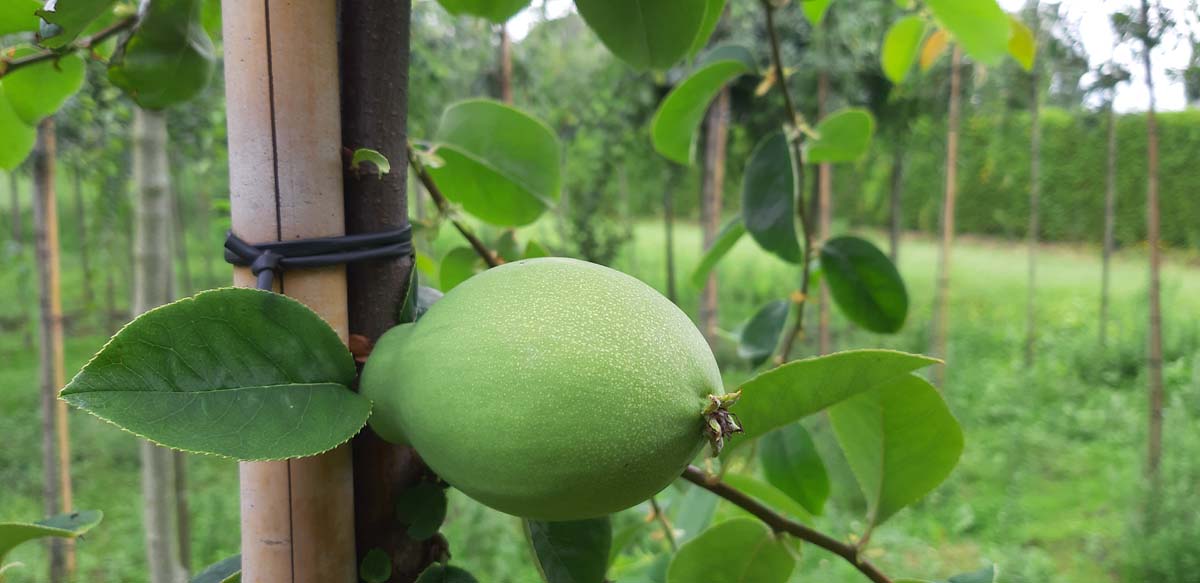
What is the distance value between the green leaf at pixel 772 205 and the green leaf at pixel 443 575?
0.35 m

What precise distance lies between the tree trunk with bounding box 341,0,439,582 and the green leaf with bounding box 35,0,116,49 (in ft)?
0.37

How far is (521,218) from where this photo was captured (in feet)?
1.75

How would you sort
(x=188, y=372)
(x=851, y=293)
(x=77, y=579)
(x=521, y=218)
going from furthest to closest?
(x=77, y=579)
(x=851, y=293)
(x=521, y=218)
(x=188, y=372)

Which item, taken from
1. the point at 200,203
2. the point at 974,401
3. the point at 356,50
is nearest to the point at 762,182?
the point at 356,50

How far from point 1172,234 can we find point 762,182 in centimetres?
473

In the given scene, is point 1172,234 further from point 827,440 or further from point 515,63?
point 515,63

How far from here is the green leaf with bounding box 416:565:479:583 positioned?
35 centimetres

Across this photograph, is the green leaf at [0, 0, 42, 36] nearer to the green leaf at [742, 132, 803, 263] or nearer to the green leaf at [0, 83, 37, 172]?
the green leaf at [0, 83, 37, 172]

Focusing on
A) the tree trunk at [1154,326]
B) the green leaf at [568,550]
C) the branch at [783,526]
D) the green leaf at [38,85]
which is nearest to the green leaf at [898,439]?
A: the branch at [783,526]

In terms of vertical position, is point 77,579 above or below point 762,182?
below

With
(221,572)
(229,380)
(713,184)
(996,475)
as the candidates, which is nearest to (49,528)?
(221,572)

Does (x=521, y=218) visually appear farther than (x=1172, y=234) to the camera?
No

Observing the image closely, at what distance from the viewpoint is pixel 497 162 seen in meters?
0.50

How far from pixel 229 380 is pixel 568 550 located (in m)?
0.17
